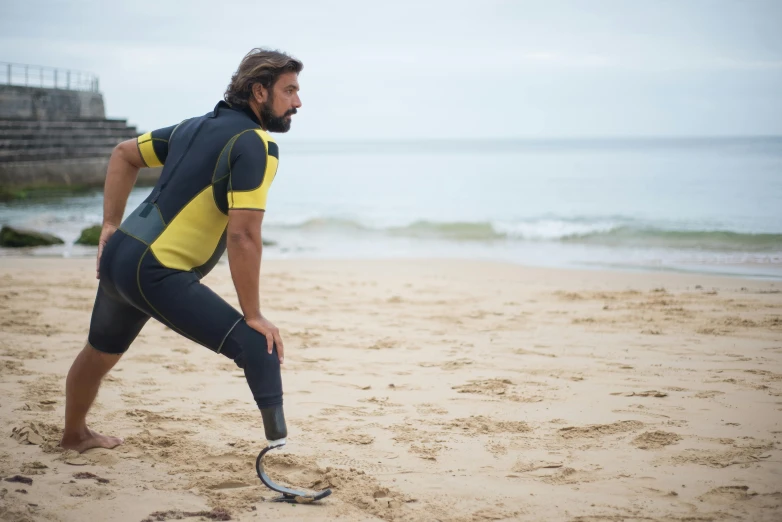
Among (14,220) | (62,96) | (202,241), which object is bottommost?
(14,220)

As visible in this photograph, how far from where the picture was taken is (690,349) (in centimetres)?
526

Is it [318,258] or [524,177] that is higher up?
[524,177]

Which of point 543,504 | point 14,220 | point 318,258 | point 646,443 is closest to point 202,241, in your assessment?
point 543,504

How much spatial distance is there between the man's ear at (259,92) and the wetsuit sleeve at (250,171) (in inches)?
7.1

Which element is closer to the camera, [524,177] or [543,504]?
[543,504]

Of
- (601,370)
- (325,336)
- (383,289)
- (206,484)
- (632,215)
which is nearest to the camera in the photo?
(206,484)

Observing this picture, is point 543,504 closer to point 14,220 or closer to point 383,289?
point 383,289

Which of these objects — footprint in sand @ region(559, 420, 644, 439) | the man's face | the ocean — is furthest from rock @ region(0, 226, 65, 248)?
footprint in sand @ region(559, 420, 644, 439)

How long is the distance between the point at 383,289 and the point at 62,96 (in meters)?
30.9

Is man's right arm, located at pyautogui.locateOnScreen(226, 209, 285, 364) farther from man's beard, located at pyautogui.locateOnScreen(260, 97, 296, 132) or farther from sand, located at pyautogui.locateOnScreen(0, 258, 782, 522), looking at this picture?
sand, located at pyautogui.locateOnScreen(0, 258, 782, 522)

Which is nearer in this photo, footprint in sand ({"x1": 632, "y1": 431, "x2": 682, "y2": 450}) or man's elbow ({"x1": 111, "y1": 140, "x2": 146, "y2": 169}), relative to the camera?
man's elbow ({"x1": 111, "y1": 140, "x2": 146, "y2": 169})

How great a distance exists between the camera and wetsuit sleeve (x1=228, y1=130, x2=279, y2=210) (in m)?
2.55

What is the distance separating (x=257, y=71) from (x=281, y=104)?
16 cm

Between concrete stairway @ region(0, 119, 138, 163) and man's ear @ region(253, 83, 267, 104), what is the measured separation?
2607 cm
